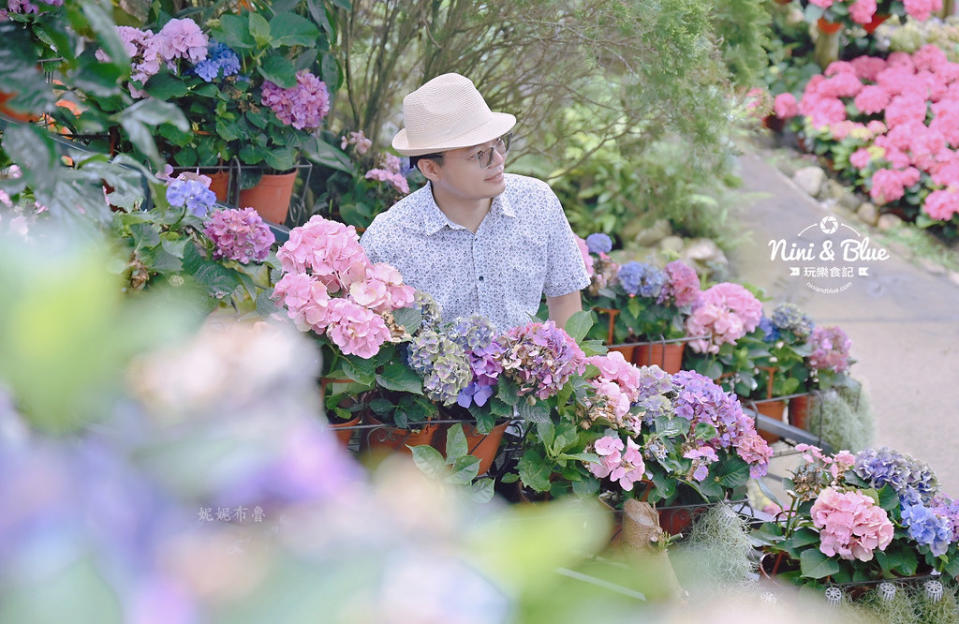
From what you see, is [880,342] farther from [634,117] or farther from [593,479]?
[593,479]

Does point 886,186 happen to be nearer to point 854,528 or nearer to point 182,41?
point 854,528

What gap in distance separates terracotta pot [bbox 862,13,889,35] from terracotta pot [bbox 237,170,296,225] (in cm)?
537

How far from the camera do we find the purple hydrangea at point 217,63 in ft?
8.97

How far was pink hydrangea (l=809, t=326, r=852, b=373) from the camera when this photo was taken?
3.45 meters

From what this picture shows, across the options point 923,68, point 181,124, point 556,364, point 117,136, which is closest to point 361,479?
point 181,124

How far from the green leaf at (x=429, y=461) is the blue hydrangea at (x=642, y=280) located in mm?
1408

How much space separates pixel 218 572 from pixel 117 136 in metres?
2.68

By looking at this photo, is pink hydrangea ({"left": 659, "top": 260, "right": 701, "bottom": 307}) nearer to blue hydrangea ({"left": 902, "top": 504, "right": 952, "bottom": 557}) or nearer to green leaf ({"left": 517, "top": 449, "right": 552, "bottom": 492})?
blue hydrangea ({"left": 902, "top": 504, "right": 952, "bottom": 557})

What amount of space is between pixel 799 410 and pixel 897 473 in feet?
3.72

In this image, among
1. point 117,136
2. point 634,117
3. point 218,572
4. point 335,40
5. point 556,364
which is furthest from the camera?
point 634,117

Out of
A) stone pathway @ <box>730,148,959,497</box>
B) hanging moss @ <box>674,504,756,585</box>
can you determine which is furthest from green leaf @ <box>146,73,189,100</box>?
stone pathway @ <box>730,148,959,497</box>

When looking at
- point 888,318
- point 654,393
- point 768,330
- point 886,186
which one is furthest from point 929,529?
point 886,186

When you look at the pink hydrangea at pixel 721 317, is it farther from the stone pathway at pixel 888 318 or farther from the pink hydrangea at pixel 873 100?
the pink hydrangea at pixel 873 100

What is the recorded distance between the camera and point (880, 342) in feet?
16.6
